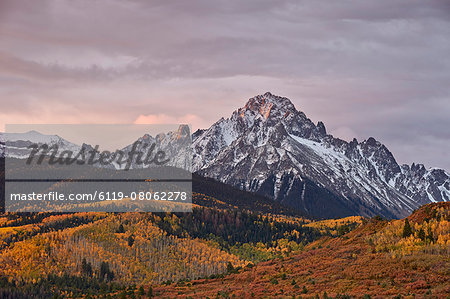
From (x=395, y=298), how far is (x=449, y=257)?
2835cm

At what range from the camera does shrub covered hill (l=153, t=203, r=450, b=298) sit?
3812 inches

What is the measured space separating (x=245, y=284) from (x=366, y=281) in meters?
40.5

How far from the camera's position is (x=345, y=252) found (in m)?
138

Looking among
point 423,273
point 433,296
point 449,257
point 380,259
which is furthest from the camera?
point 380,259

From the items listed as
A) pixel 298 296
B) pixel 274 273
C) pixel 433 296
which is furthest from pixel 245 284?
pixel 433 296

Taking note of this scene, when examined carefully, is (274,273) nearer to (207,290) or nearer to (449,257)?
(207,290)

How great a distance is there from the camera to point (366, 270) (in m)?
111

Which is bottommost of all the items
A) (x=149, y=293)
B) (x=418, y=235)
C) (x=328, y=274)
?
(x=149, y=293)

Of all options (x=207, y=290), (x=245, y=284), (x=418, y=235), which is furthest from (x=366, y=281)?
(x=207, y=290)

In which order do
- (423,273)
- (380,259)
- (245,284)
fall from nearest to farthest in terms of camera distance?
(423,273) < (380,259) < (245,284)

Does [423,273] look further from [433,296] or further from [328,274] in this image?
[328,274]

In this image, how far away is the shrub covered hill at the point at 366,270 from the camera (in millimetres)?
96812

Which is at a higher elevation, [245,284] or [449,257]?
[449,257]

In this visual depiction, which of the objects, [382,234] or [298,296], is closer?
[298,296]
